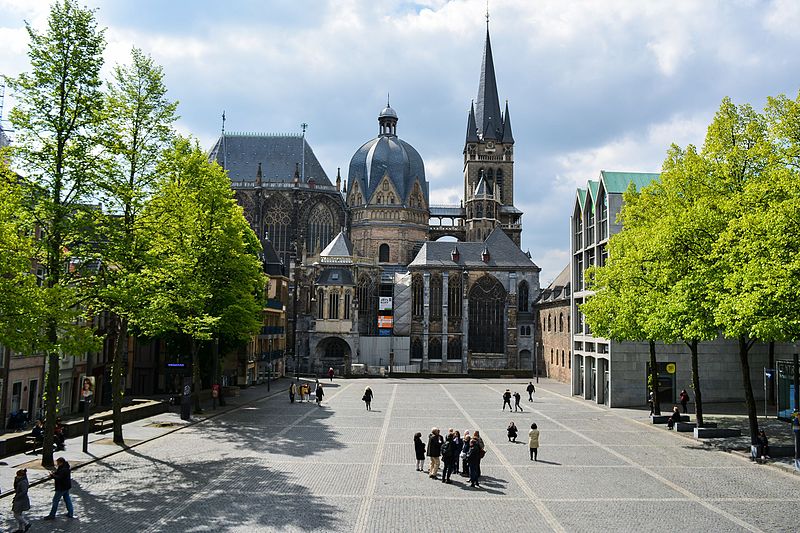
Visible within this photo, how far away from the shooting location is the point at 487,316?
75875mm

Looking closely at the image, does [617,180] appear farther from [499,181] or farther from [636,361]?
[499,181]

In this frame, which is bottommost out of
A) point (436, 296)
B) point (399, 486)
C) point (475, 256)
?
point (399, 486)

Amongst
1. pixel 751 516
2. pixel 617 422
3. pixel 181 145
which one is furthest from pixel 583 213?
pixel 751 516

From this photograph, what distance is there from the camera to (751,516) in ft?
48.0

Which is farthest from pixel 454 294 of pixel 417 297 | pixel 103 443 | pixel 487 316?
pixel 103 443

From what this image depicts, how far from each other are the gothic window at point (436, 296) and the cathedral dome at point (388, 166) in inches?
780

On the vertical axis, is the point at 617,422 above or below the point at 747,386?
below

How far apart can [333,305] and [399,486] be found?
187 feet

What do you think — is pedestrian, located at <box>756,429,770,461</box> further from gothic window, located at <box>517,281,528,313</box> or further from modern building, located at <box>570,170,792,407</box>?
gothic window, located at <box>517,281,528,313</box>

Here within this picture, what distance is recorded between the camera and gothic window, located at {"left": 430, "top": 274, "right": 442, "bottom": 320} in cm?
7606

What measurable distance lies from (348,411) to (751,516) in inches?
887

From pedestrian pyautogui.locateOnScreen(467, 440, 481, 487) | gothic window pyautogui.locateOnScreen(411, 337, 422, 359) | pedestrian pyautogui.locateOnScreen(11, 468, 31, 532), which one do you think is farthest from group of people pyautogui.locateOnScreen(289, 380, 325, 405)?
gothic window pyautogui.locateOnScreen(411, 337, 422, 359)

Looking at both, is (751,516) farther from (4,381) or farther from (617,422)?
(4,381)

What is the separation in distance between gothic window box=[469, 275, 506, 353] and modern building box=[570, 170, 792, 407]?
33020 millimetres
